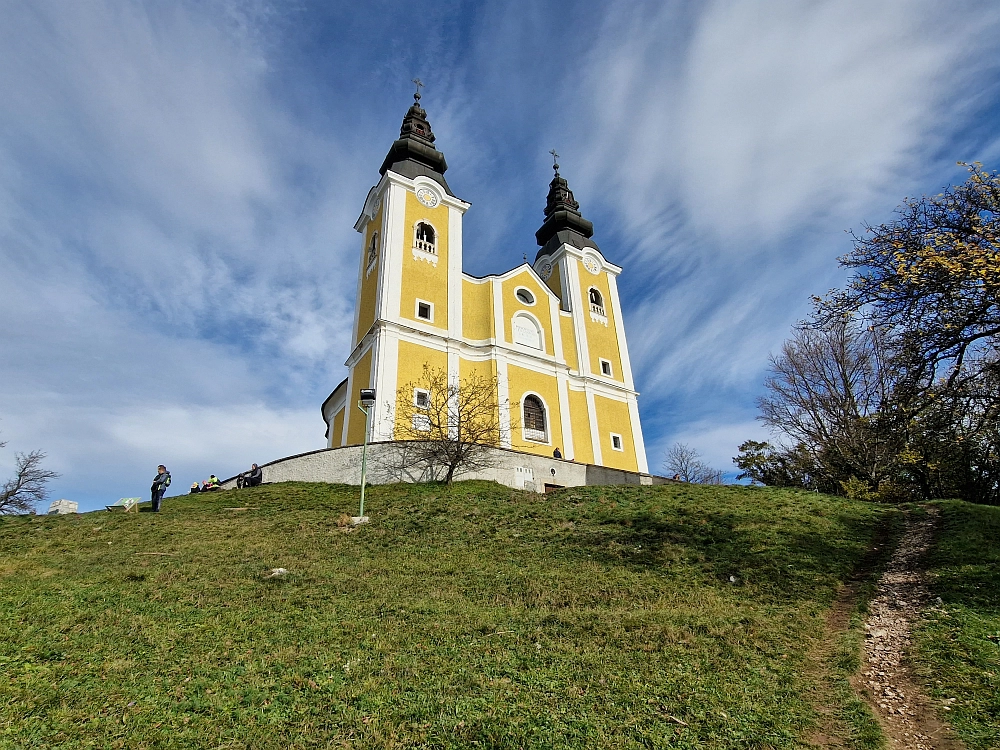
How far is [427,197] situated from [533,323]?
823 centimetres

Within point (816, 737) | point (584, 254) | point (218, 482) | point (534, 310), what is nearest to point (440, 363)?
point (534, 310)

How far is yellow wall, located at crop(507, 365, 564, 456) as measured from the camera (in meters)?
25.7

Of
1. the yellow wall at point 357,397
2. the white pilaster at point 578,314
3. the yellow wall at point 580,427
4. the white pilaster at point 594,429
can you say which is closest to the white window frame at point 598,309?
the white pilaster at point 578,314

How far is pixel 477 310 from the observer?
94.2 feet

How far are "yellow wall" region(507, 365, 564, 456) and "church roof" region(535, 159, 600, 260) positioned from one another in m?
10.4

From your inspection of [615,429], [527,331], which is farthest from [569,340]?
[615,429]

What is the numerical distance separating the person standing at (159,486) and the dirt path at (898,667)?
17.0m

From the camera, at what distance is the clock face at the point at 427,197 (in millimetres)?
29281

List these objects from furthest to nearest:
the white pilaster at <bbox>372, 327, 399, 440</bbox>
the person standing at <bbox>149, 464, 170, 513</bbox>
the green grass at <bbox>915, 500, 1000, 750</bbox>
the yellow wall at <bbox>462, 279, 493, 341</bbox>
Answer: the yellow wall at <bbox>462, 279, 493, 341</bbox> < the white pilaster at <bbox>372, 327, 399, 440</bbox> < the person standing at <bbox>149, 464, 170, 513</bbox> < the green grass at <bbox>915, 500, 1000, 750</bbox>

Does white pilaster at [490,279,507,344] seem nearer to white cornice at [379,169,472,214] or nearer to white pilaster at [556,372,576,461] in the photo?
white pilaster at [556,372,576,461]

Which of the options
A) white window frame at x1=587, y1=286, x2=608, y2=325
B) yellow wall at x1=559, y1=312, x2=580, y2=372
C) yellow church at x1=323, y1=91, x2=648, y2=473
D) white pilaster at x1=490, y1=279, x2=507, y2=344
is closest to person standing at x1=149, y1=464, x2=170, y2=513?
yellow church at x1=323, y1=91, x2=648, y2=473

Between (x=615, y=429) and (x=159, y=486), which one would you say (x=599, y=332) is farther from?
(x=159, y=486)

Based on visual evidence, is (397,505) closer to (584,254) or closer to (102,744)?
(102,744)

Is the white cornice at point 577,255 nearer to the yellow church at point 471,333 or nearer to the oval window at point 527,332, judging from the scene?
the yellow church at point 471,333
